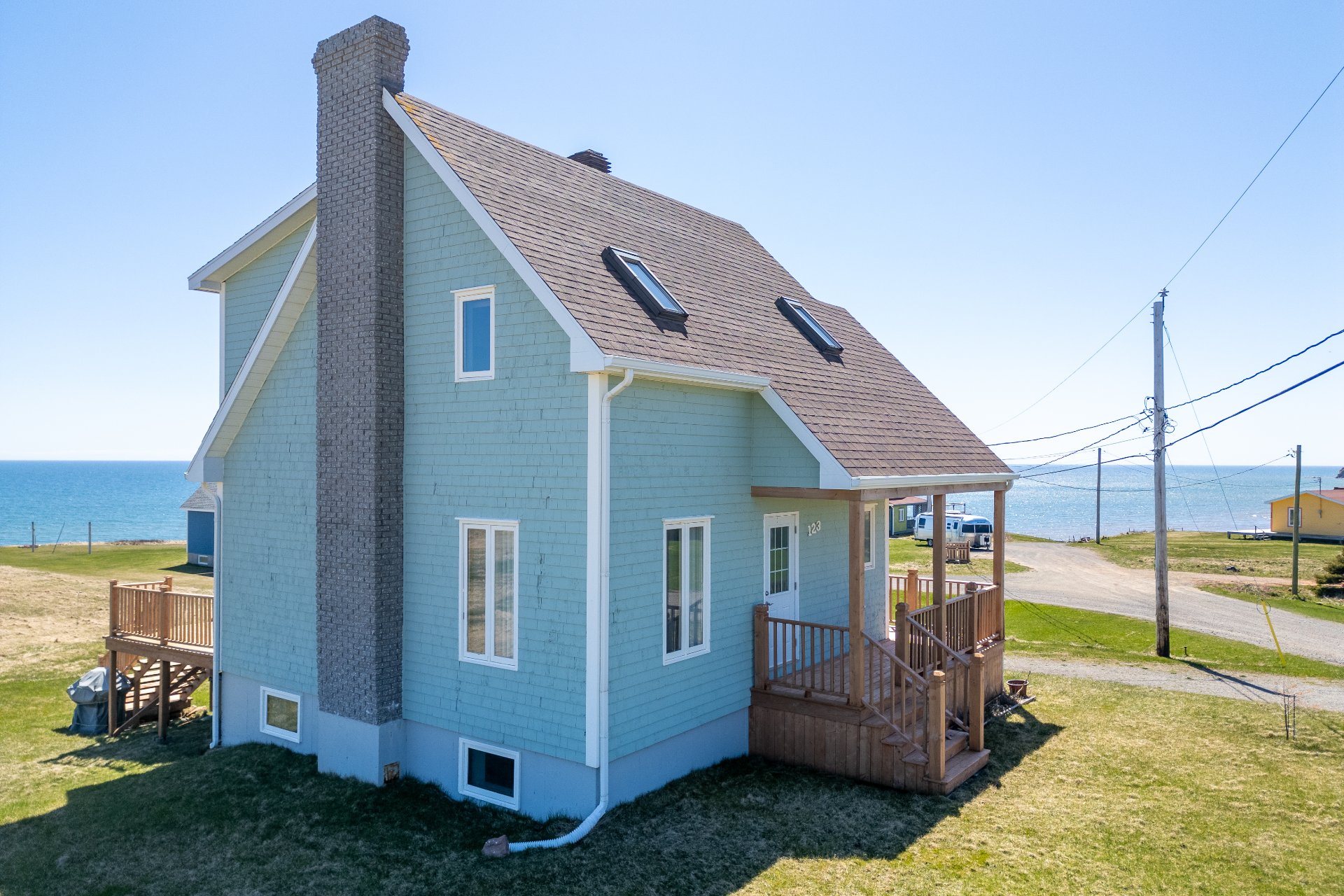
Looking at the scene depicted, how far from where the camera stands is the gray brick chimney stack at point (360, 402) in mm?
10688

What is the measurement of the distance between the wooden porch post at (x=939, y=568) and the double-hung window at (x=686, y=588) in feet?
12.1

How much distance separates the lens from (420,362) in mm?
10875

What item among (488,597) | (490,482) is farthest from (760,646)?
(490,482)

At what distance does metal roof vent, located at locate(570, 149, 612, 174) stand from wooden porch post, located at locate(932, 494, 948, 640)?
8148mm

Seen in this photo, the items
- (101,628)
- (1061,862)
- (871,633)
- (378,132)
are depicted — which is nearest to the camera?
(1061,862)

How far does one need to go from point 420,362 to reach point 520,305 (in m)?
1.85

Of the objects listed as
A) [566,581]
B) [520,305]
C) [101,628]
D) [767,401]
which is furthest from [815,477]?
[101,628]

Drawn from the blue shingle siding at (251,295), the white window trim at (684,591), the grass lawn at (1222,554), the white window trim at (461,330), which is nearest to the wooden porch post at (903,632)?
the white window trim at (684,591)

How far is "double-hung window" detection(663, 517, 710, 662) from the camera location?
10258 mm

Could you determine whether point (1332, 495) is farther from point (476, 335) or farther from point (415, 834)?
point (415, 834)

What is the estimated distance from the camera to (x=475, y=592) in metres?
10.3

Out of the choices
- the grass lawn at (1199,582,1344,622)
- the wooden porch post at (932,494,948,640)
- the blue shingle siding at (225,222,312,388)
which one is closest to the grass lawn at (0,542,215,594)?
the blue shingle siding at (225,222,312,388)

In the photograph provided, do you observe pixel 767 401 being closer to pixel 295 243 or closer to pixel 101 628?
pixel 295 243

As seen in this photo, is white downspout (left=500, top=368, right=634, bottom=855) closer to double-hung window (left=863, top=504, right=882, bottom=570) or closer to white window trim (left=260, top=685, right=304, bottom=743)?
white window trim (left=260, top=685, right=304, bottom=743)
